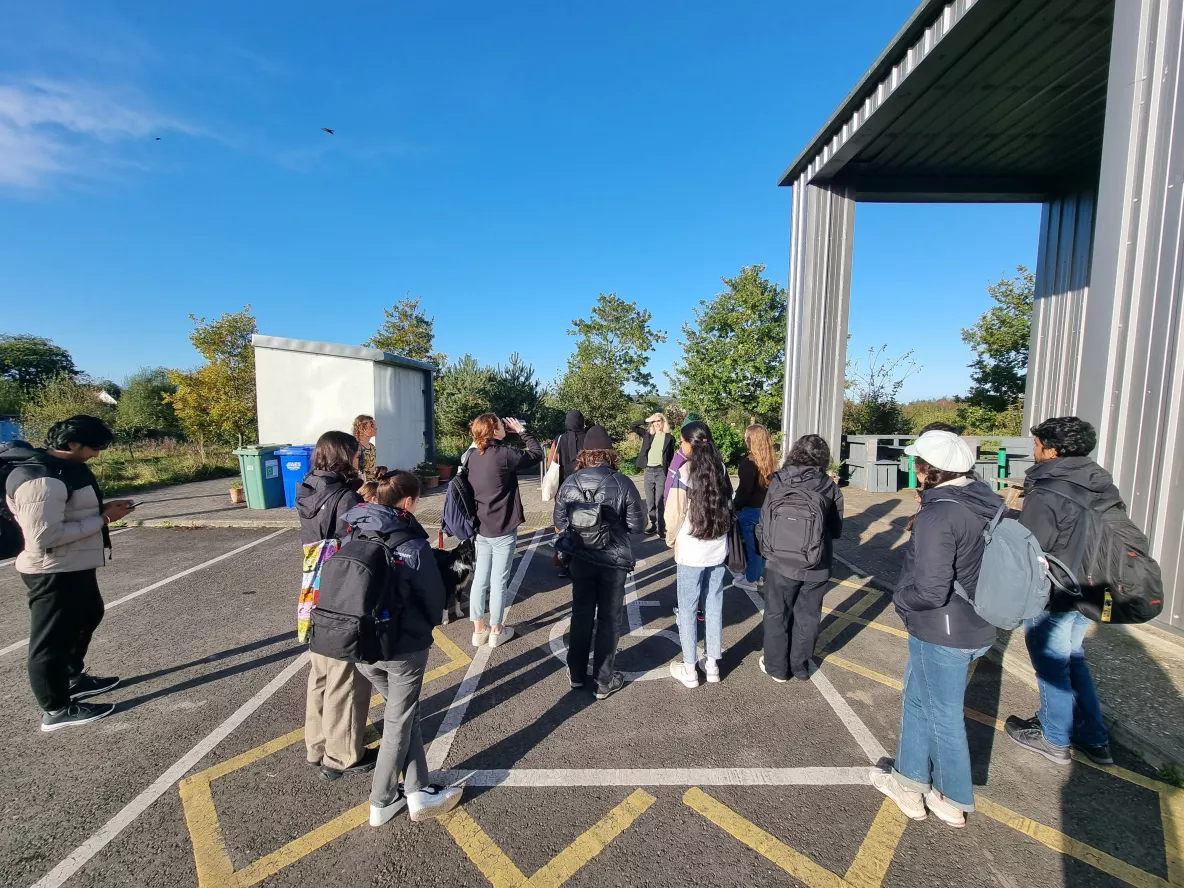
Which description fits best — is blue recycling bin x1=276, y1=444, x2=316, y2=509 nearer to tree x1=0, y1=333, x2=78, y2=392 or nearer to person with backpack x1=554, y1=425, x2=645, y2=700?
person with backpack x1=554, y1=425, x2=645, y2=700

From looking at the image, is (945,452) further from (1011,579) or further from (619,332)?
(619,332)

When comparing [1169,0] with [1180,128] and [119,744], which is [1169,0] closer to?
[1180,128]

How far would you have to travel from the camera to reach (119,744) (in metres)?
2.96

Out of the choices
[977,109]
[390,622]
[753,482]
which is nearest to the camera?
[390,622]

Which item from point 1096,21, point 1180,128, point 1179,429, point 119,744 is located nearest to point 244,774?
point 119,744

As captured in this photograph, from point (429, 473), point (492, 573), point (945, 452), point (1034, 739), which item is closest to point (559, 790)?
point (492, 573)

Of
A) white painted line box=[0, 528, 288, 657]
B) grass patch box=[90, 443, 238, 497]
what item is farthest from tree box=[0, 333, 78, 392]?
white painted line box=[0, 528, 288, 657]

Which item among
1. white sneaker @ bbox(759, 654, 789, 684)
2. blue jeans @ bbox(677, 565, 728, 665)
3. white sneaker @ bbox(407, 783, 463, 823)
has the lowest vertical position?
white sneaker @ bbox(759, 654, 789, 684)

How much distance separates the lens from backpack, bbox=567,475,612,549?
10.5 feet

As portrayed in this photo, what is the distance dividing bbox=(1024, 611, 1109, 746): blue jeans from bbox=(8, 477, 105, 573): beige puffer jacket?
570cm

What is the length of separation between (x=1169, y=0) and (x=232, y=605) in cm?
986

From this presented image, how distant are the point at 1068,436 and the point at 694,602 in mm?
2388

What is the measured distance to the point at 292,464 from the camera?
30.2 ft

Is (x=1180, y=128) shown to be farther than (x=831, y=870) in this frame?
Yes
